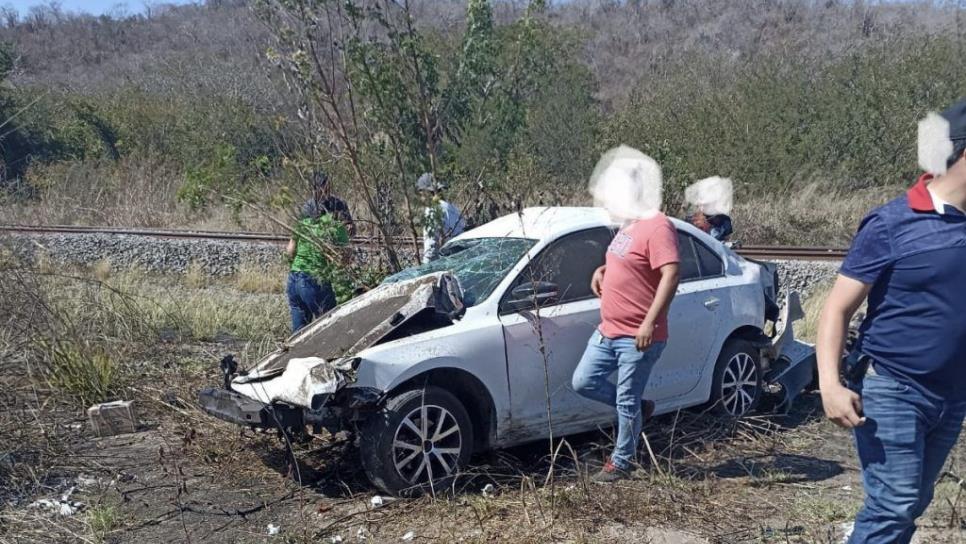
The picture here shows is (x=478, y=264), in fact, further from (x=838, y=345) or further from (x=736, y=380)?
(x=838, y=345)

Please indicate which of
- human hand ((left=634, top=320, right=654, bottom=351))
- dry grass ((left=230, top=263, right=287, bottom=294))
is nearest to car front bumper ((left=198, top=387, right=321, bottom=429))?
human hand ((left=634, top=320, right=654, bottom=351))

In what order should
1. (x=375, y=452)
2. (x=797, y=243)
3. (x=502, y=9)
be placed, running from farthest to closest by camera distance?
(x=502, y=9), (x=797, y=243), (x=375, y=452)

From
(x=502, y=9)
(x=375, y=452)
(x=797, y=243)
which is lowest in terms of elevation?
(x=797, y=243)

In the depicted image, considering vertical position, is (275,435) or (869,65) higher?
(869,65)

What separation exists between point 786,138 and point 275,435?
19395 millimetres

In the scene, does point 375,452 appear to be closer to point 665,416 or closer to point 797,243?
point 665,416

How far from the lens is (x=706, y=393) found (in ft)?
21.6

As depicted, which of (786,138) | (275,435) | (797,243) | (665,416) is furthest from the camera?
(786,138)

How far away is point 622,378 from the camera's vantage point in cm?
538

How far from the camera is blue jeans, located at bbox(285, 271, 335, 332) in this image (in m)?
8.00

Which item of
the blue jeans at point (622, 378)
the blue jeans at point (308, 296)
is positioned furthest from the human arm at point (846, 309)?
the blue jeans at point (308, 296)

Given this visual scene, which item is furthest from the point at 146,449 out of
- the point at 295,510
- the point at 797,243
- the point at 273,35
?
the point at 797,243

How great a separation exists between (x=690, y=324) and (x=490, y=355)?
1598mm

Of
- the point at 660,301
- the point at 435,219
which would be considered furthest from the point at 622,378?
the point at 435,219
